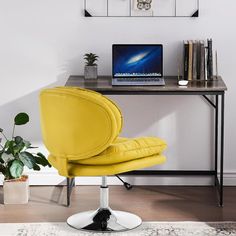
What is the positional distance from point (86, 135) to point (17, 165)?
855 mm

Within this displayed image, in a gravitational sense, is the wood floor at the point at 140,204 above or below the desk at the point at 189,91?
below

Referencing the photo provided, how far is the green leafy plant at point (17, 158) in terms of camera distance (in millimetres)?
4168

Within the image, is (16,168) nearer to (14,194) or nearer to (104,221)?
(14,194)

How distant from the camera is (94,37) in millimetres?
4531

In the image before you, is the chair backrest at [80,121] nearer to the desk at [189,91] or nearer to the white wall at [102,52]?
the desk at [189,91]

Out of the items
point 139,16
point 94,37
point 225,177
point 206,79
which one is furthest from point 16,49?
point 225,177

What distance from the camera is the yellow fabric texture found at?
3436mm

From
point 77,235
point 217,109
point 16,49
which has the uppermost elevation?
point 16,49

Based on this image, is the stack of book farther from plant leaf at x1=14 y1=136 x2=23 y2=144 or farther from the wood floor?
plant leaf at x1=14 y1=136 x2=23 y2=144

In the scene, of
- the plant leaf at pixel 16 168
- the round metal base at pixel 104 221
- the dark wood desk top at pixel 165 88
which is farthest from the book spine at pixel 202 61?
the plant leaf at pixel 16 168

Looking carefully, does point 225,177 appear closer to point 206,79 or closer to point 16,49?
point 206,79

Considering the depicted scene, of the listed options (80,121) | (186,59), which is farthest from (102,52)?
(80,121)

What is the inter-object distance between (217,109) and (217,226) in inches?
38.8

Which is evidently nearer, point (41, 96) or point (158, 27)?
point (41, 96)
